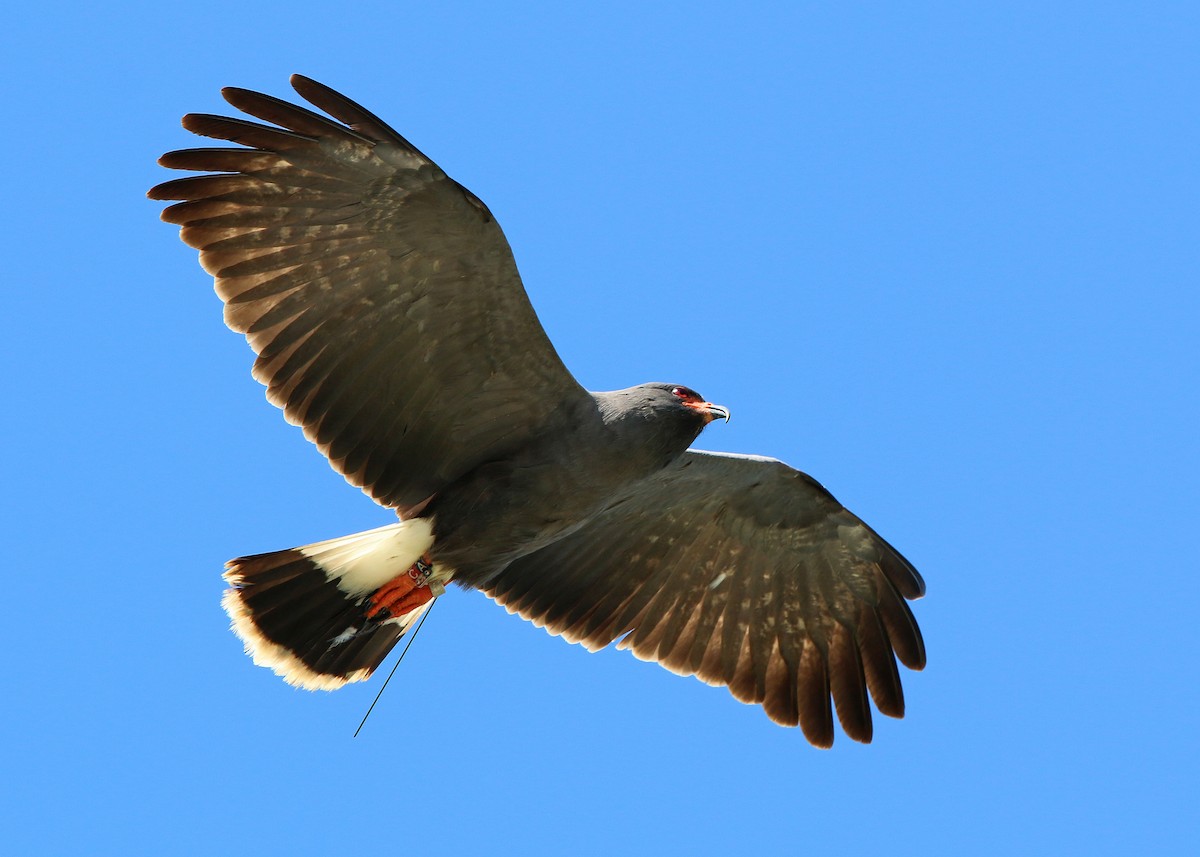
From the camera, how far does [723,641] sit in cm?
991

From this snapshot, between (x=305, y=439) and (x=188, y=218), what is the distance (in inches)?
54.0

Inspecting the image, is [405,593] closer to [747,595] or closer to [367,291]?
[367,291]

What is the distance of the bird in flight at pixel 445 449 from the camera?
305 inches

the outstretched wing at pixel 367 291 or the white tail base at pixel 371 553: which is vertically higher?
the outstretched wing at pixel 367 291

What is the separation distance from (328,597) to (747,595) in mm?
2982

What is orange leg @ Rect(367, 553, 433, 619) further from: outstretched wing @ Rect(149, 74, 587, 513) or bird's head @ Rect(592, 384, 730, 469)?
bird's head @ Rect(592, 384, 730, 469)

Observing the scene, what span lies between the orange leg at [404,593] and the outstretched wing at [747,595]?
964mm

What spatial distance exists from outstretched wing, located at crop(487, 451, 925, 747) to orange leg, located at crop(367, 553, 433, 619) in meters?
0.96

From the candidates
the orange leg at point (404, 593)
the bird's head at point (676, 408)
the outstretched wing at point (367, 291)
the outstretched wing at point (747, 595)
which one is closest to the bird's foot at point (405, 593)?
the orange leg at point (404, 593)

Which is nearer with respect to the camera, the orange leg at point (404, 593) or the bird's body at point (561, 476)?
the bird's body at point (561, 476)

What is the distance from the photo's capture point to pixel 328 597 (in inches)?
332

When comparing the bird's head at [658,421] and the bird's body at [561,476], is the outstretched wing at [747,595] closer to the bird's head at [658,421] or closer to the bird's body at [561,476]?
the bird's body at [561,476]

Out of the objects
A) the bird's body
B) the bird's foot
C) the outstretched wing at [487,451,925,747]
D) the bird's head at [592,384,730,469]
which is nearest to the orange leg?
the bird's foot

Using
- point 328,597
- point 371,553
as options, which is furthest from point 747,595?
point 328,597
